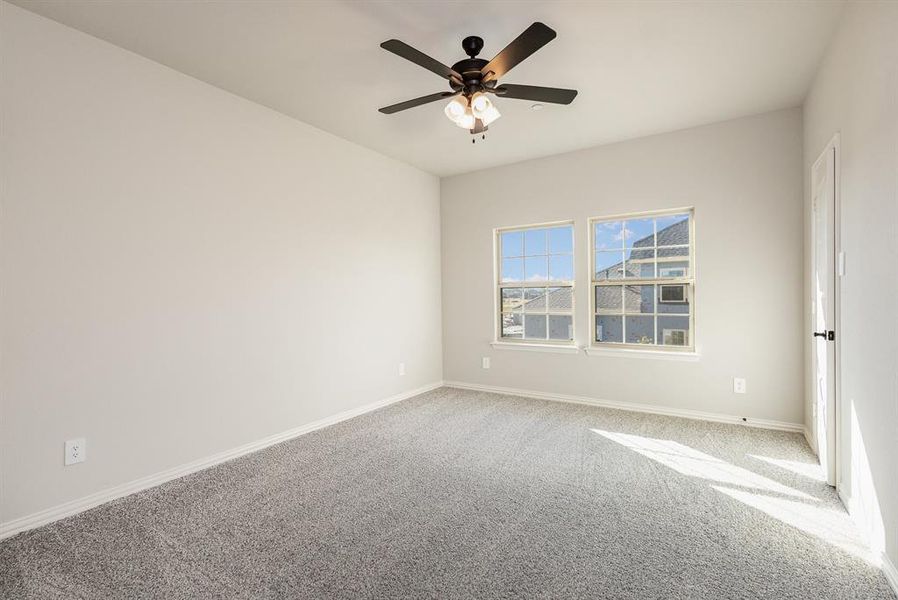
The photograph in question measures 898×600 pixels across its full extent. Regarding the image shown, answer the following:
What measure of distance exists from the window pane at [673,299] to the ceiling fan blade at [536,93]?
2424mm

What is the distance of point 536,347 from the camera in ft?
15.6

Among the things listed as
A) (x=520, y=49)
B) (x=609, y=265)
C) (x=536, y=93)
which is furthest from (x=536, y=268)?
(x=520, y=49)

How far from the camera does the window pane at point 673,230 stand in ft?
13.3

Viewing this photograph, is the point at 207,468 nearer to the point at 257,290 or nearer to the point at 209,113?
the point at 257,290

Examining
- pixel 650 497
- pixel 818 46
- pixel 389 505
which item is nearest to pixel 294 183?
pixel 389 505

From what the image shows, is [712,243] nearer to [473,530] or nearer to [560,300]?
[560,300]

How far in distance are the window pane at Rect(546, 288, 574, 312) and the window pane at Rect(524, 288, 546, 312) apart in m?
0.07

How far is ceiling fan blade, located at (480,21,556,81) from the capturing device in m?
1.86

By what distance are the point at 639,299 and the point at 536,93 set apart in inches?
103

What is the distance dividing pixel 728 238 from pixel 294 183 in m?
3.84

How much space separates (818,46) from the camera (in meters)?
2.60

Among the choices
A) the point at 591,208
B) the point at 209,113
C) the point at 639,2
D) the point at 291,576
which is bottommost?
the point at 291,576

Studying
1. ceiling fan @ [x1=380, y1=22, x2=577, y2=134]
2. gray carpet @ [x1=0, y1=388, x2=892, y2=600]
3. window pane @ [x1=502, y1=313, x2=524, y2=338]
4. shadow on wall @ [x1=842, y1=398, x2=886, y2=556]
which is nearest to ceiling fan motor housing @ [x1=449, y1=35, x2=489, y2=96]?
ceiling fan @ [x1=380, y1=22, x2=577, y2=134]

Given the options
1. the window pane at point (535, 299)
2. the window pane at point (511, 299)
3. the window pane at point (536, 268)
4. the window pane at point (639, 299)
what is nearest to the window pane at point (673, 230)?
the window pane at point (639, 299)
